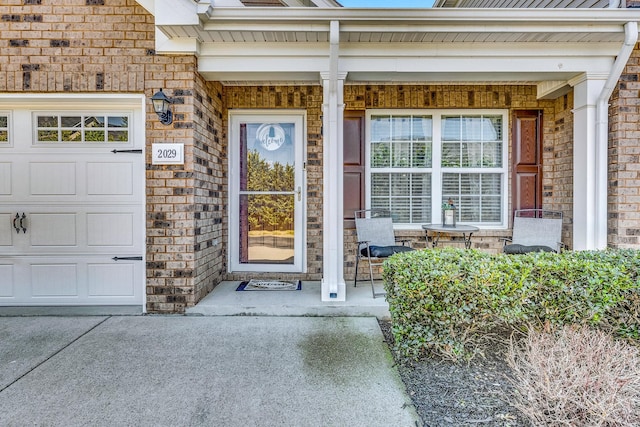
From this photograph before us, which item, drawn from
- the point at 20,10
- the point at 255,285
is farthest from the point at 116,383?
the point at 20,10

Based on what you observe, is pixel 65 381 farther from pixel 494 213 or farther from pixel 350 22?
pixel 494 213

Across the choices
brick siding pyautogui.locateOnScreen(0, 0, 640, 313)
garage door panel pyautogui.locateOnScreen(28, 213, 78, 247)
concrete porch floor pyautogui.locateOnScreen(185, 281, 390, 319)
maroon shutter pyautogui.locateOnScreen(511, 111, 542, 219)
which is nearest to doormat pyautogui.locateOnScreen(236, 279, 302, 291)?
concrete porch floor pyautogui.locateOnScreen(185, 281, 390, 319)

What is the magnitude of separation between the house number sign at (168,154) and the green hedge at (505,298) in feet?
7.91

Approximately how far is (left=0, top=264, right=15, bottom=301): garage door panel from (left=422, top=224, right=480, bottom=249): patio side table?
469 centimetres

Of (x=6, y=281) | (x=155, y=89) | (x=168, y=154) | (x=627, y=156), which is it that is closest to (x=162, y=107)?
(x=155, y=89)

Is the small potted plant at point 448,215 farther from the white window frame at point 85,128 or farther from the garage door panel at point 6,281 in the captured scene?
the garage door panel at point 6,281

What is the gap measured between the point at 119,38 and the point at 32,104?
3.87 feet

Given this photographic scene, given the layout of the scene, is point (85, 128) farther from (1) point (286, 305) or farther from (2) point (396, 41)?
(2) point (396, 41)

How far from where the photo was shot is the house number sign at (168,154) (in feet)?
11.3

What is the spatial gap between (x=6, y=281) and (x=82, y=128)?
184 cm

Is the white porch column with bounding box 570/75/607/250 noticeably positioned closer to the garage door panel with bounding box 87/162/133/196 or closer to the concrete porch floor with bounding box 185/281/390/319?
the concrete porch floor with bounding box 185/281/390/319

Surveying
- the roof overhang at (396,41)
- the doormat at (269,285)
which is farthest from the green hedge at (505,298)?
the roof overhang at (396,41)

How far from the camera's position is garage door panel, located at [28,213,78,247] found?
3.71 m

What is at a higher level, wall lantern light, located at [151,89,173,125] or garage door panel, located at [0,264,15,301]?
wall lantern light, located at [151,89,173,125]
